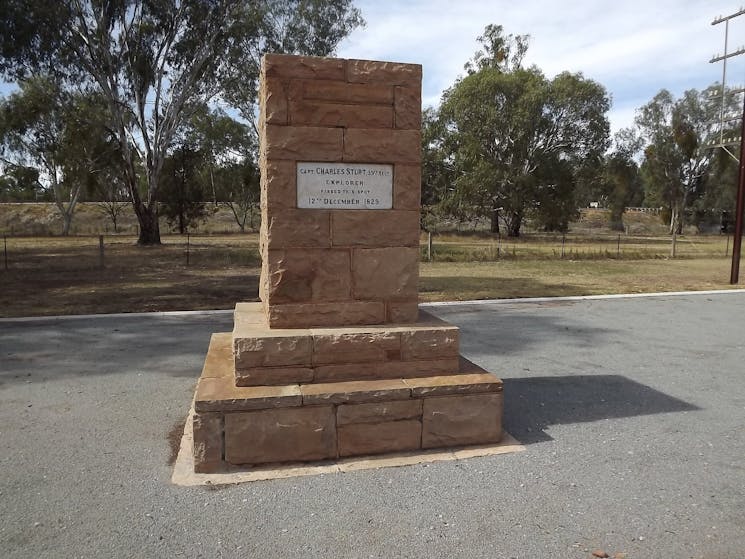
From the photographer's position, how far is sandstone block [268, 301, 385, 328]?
12.6ft

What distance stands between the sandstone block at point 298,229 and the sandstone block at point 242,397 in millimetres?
933

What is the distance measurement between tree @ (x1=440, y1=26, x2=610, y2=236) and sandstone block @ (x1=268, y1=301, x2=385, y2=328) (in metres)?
32.7

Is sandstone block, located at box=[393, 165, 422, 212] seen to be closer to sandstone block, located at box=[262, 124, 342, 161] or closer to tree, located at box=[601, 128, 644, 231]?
sandstone block, located at box=[262, 124, 342, 161]

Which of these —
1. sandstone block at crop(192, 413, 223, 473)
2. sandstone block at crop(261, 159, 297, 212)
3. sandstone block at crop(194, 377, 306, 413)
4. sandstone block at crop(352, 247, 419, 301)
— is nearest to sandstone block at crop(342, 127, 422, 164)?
sandstone block at crop(261, 159, 297, 212)

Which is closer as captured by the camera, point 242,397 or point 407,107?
point 242,397

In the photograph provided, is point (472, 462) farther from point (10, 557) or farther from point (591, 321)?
point (591, 321)

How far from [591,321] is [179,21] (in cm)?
2364

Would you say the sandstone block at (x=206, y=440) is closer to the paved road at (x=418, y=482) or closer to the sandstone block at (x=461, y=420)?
the paved road at (x=418, y=482)

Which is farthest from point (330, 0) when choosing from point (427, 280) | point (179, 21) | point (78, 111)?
point (427, 280)

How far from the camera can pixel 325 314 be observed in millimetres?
3914

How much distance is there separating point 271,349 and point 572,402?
8.58 ft

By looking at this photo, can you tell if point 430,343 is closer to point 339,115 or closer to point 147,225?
point 339,115

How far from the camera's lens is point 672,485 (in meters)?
3.23

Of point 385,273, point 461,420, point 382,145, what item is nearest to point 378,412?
point 461,420
